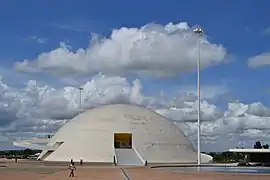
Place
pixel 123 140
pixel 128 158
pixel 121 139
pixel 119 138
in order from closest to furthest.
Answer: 1. pixel 128 158
2. pixel 119 138
3. pixel 121 139
4. pixel 123 140

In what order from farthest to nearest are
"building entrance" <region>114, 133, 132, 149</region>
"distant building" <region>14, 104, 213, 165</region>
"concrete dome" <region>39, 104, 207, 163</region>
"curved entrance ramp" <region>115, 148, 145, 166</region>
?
"building entrance" <region>114, 133, 132, 149</region> < "concrete dome" <region>39, 104, 207, 163</region> < "distant building" <region>14, 104, 213, 165</region> < "curved entrance ramp" <region>115, 148, 145, 166</region>

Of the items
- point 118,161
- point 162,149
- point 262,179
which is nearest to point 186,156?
point 162,149

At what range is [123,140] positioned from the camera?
288ft

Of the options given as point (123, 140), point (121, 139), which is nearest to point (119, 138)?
point (121, 139)

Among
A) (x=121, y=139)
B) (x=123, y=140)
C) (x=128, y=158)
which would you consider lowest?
(x=128, y=158)

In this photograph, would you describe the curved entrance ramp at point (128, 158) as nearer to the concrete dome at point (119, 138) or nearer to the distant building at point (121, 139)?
the distant building at point (121, 139)

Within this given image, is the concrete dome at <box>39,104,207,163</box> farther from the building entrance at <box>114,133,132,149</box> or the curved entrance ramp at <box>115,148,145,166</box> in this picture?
the curved entrance ramp at <box>115,148,145,166</box>

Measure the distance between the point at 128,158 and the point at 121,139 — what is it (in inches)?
490

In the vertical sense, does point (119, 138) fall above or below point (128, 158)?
above

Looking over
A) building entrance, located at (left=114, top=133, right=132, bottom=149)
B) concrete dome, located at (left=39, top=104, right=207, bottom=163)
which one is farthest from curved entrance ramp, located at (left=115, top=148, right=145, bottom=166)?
building entrance, located at (left=114, top=133, right=132, bottom=149)

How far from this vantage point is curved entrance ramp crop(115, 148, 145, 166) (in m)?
72.0

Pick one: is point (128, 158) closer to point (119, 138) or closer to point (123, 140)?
point (119, 138)

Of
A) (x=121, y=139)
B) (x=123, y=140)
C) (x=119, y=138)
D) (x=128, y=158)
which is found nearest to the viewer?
(x=128, y=158)

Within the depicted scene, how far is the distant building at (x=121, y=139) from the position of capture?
7975 centimetres
